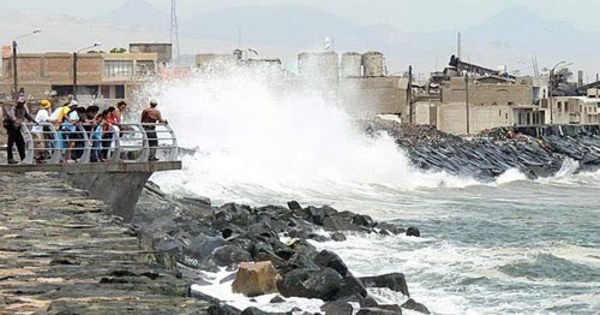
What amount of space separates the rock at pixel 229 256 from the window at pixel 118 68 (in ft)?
170

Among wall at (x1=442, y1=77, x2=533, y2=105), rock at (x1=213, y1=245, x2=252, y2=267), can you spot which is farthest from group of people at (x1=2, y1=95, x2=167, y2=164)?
wall at (x1=442, y1=77, x2=533, y2=105)

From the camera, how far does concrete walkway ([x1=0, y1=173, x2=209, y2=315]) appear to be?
23.1ft

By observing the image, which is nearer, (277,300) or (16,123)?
(277,300)

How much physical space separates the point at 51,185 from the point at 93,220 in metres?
4.02

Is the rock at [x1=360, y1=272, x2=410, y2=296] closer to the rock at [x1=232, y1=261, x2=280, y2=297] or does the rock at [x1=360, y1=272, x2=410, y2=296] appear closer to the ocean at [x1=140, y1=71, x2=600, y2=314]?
the ocean at [x1=140, y1=71, x2=600, y2=314]

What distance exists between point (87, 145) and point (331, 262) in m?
3.66

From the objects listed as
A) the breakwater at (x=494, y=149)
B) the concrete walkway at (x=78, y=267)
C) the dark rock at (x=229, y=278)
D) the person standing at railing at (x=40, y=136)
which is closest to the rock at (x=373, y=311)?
the dark rock at (x=229, y=278)

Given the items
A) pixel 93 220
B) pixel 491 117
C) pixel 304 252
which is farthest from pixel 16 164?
pixel 491 117

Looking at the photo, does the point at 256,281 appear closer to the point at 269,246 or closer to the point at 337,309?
the point at 337,309

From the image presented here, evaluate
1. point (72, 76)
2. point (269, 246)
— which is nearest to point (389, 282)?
point (269, 246)

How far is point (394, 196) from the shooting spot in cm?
4200

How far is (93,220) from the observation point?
11484 mm

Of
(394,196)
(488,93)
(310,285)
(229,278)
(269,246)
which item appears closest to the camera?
(310,285)

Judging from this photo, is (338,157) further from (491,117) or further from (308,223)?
(491,117)
